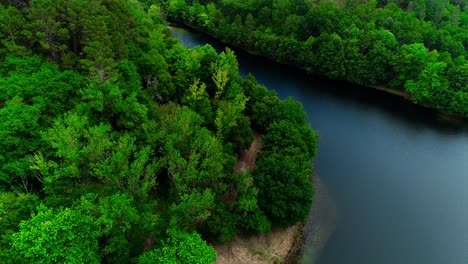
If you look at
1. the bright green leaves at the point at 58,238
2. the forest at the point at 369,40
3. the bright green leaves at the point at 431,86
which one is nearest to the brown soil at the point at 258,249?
the bright green leaves at the point at 58,238

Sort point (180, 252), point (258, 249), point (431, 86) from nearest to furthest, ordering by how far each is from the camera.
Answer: point (180, 252) → point (258, 249) → point (431, 86)

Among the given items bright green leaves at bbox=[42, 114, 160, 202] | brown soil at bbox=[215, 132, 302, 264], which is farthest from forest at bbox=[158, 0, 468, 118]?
bright green leaves at bbox=[42, 114, 160, 202]

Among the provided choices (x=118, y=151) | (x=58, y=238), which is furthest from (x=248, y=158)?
(x=58, y=238)

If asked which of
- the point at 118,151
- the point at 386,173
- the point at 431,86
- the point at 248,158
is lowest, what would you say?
the point at 248,158

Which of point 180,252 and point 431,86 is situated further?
point 431,86

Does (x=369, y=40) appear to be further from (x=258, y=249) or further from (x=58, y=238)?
(x=58, y=238)

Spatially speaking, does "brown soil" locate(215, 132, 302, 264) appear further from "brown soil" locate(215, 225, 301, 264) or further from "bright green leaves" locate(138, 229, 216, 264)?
"bright green leaves" locate(138, 229, 216, 264)
